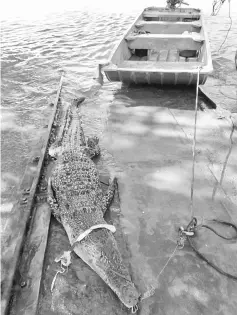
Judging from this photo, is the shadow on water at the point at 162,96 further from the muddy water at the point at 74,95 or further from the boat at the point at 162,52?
the boat at the point at 162,52

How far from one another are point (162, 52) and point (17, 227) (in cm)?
629

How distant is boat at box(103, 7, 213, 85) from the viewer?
16.8ft

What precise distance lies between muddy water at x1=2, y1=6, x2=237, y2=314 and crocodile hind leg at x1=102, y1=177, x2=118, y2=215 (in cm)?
15

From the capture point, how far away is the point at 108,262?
7.68 feet

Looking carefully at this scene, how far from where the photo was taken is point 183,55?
7.08m

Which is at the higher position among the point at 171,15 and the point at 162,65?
the point at 171,15

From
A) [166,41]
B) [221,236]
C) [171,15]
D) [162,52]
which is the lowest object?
[221,236]

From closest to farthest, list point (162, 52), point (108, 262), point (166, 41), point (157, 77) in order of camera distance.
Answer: point (108, 262) < point (157, 77) < point (166, 41) < point (162, 52)

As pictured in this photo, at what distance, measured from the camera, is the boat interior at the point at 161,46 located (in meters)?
5.93

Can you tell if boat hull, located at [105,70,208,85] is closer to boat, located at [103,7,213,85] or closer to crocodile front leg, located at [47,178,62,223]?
boat, located at [103,7,213,85]

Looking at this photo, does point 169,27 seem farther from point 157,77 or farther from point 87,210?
point 87,210

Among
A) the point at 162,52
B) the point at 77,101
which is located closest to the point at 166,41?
the point at 162,52

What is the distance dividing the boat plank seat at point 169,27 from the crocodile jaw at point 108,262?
6637 millimetres

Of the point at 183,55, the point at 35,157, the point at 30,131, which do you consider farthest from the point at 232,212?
the point at 183,55
